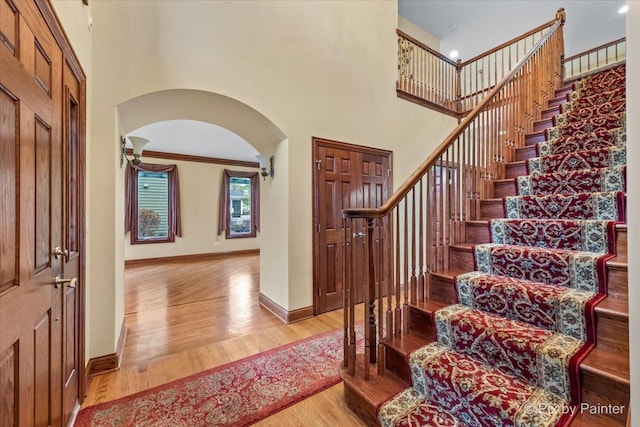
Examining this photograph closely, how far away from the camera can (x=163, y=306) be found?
344cm

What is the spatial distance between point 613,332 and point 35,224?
97.4 inches

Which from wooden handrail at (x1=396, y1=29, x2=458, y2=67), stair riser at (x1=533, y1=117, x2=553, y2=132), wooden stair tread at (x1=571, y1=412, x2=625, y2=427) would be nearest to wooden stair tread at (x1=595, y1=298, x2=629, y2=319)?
wooden stair tread at (x1=571, y1=412, x2=625, y2=427)

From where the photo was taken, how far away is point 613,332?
122 cm

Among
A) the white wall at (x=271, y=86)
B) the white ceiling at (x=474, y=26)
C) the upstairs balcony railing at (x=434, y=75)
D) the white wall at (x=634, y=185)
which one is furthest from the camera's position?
the white ceiling at (x=474, y=26)

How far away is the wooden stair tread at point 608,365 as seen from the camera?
106 cm

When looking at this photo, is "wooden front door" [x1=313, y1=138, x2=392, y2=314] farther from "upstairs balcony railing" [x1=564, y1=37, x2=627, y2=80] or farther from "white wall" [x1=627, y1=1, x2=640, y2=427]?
"upstairs balcony railing" [x1=564, y1=37, x2=627, y2=80]

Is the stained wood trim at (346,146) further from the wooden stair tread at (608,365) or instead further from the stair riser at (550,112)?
the wooden stair tread at (608,365)

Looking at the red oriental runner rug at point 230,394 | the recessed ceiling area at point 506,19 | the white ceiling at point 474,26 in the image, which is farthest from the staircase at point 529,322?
the recessed ceiling area at point 506,19

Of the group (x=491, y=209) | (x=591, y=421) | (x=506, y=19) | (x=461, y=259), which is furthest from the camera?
(x=506, y=19)

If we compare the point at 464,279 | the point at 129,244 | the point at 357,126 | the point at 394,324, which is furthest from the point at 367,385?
the point at 129,244

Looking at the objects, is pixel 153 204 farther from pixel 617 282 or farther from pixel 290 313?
pixel 617 282

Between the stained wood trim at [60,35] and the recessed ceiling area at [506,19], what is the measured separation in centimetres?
545

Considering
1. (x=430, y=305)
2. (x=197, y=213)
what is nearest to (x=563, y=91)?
(x=430, y=305)

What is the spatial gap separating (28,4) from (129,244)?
597 cm
